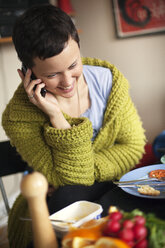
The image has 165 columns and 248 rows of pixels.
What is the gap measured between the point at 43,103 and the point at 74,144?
0.65 feet

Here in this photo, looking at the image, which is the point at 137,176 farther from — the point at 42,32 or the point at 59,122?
the point at 42,32

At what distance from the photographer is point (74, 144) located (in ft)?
3.42

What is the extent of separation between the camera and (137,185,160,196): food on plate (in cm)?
79

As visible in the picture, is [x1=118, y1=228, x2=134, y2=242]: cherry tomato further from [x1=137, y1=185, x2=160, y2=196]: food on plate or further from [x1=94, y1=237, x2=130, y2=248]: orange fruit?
[x1=137, y1=185, x2=160, y2=196]: food on plate

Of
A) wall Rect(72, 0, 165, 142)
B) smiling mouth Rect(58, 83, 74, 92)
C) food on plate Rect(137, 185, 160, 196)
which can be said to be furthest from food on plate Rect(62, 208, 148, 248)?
wall Rect(72, 0, 165, 142)

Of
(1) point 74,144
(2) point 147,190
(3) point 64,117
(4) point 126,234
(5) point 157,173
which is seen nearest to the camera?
(4) point 126,234

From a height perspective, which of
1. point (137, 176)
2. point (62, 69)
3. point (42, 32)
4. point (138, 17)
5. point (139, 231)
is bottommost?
point (137, 176)

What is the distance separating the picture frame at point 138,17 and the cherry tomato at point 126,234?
246 cm

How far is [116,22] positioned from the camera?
8.97 feet

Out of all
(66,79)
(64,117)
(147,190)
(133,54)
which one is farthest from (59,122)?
(133,54)

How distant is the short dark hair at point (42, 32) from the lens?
948mm

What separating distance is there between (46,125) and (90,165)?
0.22 m

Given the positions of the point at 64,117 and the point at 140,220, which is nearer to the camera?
the point at 140,220

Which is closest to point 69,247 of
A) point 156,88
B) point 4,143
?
point 4,143
